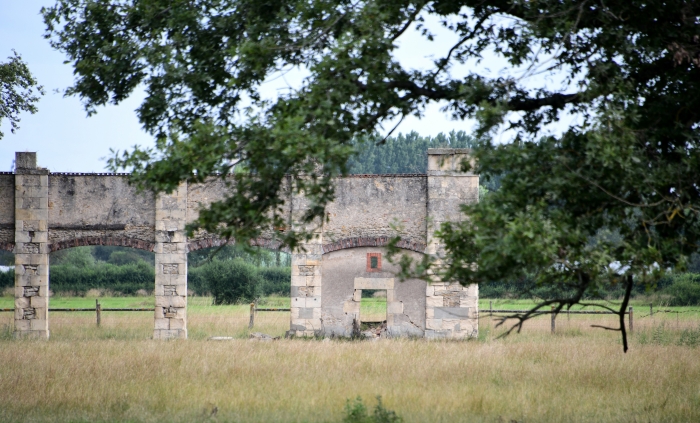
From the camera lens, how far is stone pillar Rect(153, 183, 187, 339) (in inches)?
773

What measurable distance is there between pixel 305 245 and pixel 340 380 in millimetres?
6956

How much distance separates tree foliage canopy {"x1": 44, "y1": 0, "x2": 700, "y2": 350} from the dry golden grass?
300 cm

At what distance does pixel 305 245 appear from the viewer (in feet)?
63.7

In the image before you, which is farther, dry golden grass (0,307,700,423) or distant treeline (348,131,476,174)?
distant treeline (348,131,476,174)

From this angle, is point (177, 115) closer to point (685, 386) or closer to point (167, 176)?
point (167, 176)

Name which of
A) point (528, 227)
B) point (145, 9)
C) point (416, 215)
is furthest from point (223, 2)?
point (416, 215)

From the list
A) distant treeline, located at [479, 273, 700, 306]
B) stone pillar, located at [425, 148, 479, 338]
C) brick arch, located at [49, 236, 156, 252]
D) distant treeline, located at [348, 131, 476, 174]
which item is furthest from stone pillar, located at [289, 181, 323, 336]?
distant treeline, located at [348, 131, 476, 174]

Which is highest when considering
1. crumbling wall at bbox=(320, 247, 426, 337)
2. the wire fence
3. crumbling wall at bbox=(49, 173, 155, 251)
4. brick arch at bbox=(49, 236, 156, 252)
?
crumbling wall at bbox=(49, 173, 155, 251)

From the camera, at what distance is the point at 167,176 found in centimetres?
804

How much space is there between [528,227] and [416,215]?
12594 mm

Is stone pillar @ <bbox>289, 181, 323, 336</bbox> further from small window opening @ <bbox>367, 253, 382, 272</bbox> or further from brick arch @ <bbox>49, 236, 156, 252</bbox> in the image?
brick arch @ <bbox>49, 236, 156, 252</bbox>

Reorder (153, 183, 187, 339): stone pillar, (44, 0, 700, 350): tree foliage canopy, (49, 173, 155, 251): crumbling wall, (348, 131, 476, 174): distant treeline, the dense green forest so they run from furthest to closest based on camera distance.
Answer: (348, 131, 476, 174): distant treeline, the dense green forest, (49, 173, 155, 251): crumbling wall, (153, 183, 187, 339): stone pillar, (44, 0, 700, 350): tree foliage canopy

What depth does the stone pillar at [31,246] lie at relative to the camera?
1953 cm

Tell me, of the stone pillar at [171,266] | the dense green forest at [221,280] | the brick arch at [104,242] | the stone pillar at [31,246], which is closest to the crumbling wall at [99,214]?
the brick arch at [104,242]
